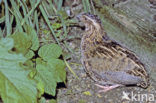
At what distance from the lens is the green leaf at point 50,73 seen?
3.67 m

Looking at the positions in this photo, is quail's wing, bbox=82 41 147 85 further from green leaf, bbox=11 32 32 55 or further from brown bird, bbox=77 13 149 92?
green leaf, bbox=11 32 32 55

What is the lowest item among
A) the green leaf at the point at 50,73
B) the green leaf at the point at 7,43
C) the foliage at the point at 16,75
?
the green leaf at the point at 50,73

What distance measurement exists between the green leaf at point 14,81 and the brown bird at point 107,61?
53.7 inches

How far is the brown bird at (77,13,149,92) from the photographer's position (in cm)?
407

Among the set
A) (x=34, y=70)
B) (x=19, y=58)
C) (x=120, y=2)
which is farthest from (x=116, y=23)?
(x=19, y=58)

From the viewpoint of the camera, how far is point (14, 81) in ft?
10.1

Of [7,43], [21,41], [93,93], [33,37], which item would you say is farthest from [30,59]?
[93,93]

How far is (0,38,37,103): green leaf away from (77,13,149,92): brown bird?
4.47 feet

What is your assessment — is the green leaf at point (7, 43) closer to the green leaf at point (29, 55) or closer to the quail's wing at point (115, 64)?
the green leaf at point (29, 55)

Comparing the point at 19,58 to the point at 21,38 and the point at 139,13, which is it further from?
the point at 139,13

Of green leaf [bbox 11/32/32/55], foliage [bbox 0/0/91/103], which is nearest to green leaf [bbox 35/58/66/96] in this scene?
foliage [bbox 0/0/91/103]

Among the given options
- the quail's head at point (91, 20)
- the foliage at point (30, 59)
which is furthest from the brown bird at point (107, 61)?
the foliage at point (30, 59)

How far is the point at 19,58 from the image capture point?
10.3ft

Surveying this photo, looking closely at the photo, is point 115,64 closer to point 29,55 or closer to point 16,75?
point 29,55
